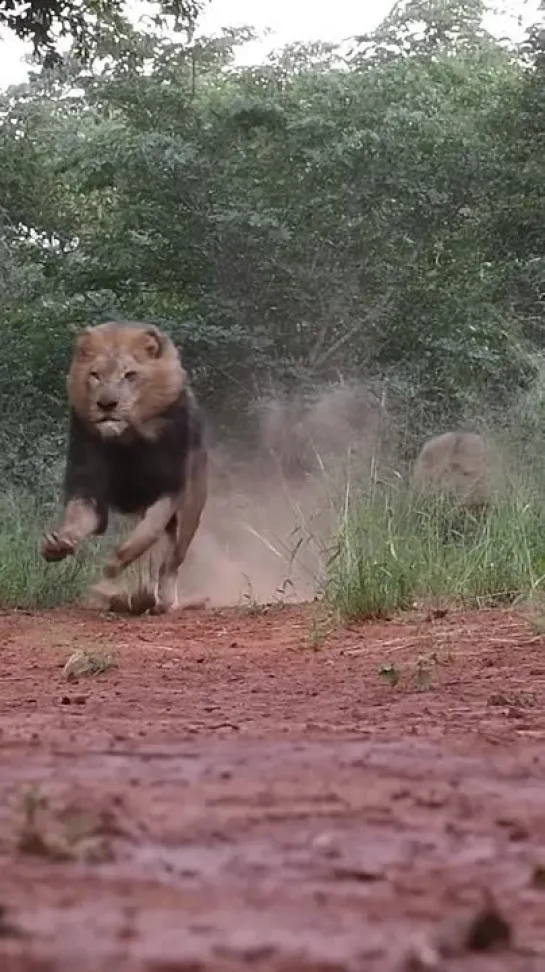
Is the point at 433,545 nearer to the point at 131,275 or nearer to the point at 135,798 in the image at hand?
the point at 135,798

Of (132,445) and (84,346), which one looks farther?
(84,346)

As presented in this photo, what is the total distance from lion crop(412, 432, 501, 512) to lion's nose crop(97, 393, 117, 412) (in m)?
1.68

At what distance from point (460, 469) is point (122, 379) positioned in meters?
3.07

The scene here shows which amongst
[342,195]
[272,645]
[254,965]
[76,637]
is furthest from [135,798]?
[342,195]

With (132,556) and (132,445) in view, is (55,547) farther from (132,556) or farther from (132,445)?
(132,445)

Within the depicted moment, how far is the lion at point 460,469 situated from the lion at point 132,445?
4.37ft

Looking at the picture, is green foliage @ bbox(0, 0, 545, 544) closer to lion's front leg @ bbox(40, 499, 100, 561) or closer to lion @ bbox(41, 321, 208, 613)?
lion @ bbox(41, 321, 208, 613)

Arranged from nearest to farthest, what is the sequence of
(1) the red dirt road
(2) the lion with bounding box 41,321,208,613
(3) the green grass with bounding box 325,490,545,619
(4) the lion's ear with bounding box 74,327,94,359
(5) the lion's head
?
(1) the red dirt road
(3) the green grass with bounding box 325,490,545,619
(2) the lion with bounding box 41,321,208,613
(5) the lion's head
(4) the lion's ear with bounding box 74,327,94,359

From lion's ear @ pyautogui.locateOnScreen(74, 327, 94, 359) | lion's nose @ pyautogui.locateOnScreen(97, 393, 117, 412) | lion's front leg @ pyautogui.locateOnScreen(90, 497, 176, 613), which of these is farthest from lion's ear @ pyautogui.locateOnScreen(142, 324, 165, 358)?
lion's front leg @ pyautogui.locateOnScreen(90, 497, 176, 613)

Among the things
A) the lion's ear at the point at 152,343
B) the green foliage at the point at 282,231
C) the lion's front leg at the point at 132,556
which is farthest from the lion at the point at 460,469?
the green foliage at the point at 282,231

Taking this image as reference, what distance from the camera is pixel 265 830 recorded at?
4.47 ft

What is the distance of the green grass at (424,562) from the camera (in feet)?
21.3

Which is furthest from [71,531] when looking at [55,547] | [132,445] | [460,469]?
[460,469]

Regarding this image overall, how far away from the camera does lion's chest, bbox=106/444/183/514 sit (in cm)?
859
